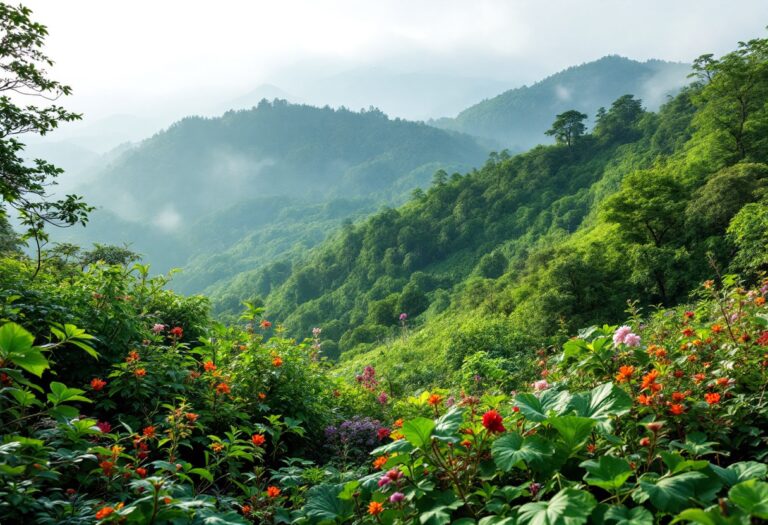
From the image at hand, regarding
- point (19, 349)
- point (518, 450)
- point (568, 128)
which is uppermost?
point (568, 128)

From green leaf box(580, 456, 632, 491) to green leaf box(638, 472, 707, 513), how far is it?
0.23 ft

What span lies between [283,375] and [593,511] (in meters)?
2.79

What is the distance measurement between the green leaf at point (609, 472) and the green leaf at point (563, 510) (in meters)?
0.12

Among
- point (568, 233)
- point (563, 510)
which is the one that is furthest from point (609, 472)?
point (568, 233)

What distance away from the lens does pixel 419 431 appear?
1980mm

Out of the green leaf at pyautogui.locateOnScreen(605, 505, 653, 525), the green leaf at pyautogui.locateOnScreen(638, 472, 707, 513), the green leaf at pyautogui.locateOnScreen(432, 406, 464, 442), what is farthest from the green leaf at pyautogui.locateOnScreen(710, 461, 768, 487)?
the green leaf at pyautogui.locateOnScreen(432, 406, 464, 442)

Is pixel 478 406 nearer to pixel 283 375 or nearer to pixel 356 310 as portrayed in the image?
pixel 283 375

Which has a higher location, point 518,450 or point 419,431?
point 419,431

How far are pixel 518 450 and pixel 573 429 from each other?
258 millimetres

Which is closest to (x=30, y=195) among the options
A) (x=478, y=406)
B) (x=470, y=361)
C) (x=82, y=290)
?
(x=82, y=290)

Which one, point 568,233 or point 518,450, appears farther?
point 568,233

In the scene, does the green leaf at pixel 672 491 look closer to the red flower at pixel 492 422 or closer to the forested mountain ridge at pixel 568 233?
the red flower at pixel 492 422

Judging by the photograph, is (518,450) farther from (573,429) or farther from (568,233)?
(568,233)

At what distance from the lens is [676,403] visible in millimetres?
2178
